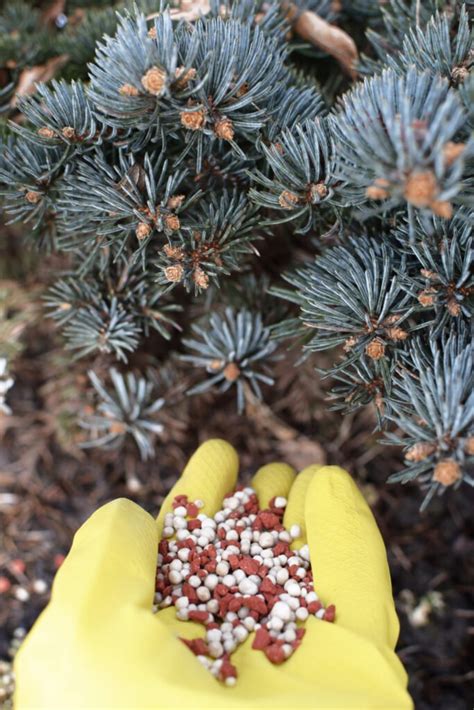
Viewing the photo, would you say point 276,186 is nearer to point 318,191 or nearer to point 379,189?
point 318,191

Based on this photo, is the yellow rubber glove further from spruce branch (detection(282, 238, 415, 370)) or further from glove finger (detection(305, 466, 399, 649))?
spruce branch (detection(282, 238, 415, 370))

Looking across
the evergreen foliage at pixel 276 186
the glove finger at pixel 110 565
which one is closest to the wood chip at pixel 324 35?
the evergreen foliage at pixel 276 186

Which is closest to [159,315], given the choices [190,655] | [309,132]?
[309,132]

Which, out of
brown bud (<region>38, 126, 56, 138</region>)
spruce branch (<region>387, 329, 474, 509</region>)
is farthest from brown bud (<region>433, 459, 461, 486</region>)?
brown bud (<region>38, 126, 56, 138</region>)

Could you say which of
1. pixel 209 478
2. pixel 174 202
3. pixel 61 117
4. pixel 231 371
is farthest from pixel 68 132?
pixel 209 478

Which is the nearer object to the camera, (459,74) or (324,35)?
(459,74)
